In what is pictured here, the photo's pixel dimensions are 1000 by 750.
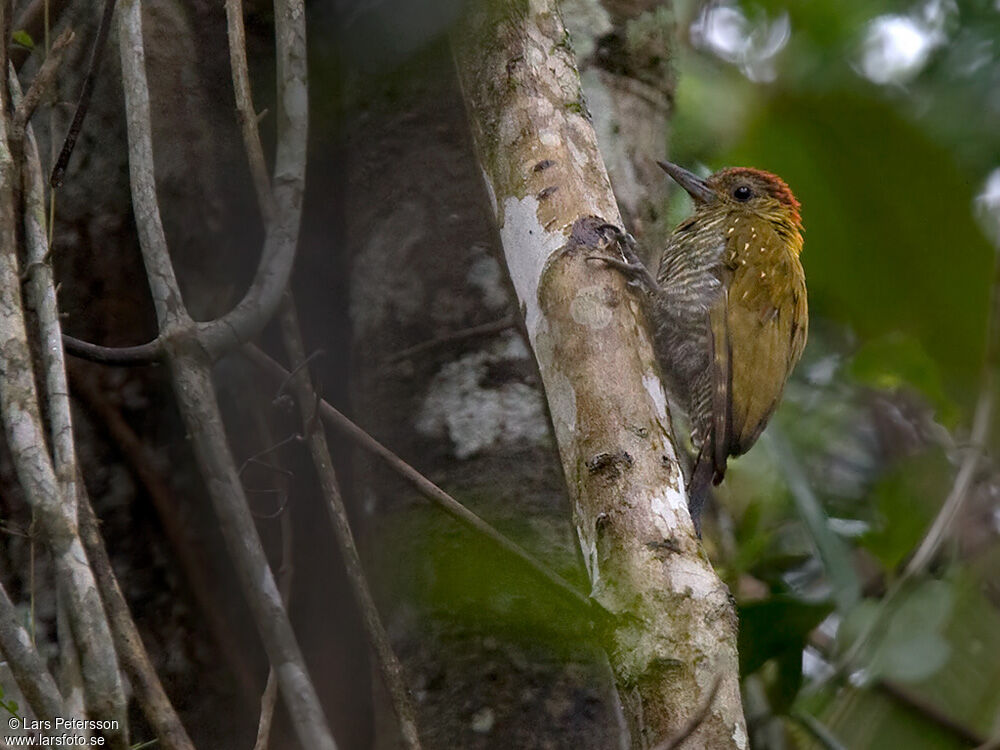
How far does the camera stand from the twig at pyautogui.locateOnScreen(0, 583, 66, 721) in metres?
1.43

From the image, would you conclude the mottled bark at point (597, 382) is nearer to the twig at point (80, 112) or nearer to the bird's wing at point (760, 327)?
the twig at point (80, 112)

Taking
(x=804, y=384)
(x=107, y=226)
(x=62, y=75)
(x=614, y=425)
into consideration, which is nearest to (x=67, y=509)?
(x=614, y=425)

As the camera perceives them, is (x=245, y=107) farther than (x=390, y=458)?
No

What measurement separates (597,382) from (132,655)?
837 mm

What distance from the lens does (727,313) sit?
2996mm

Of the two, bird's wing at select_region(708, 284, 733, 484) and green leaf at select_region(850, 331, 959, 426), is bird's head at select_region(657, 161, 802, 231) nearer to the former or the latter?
bird's wing at select_region(708, 284, 733, 484)

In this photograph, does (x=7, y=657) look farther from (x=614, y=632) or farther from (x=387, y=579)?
(x=387, y=579)

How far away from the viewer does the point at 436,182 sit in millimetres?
2637

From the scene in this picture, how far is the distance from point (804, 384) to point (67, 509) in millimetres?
2721

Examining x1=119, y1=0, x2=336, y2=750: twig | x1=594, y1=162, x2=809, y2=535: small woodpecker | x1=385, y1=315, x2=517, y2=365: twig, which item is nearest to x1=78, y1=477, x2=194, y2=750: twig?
x1=119, y1=0, x2=336, y2=750: twig

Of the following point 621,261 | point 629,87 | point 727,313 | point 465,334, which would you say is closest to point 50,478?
point 621,261

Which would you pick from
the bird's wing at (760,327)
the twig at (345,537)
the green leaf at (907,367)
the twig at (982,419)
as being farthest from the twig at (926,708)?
the twig at (345,537)

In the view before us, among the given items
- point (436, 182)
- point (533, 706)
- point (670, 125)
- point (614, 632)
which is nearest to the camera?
point (614, 632)

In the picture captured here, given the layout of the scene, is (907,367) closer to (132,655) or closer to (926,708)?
(926,708)
